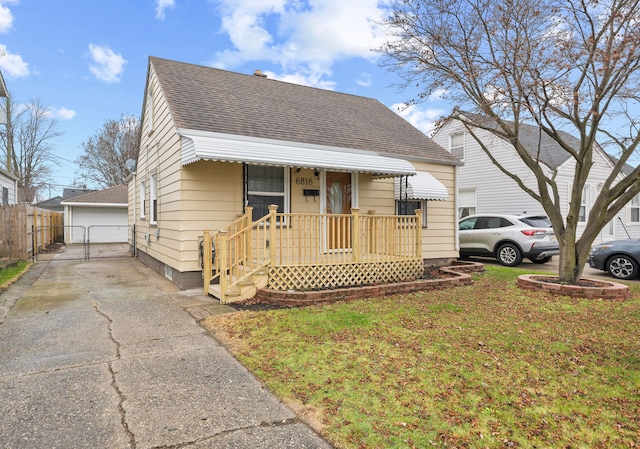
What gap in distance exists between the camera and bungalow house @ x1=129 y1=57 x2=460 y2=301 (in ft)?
A: 22.4

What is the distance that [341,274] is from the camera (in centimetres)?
713

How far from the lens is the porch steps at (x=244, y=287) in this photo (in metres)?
6.35

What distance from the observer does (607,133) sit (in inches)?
291

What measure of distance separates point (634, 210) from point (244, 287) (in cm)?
2059

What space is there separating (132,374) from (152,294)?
3.80 metres

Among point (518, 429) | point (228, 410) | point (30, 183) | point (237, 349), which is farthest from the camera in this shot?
point (30, 183)

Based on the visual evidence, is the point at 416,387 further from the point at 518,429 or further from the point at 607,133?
the point at 607,133

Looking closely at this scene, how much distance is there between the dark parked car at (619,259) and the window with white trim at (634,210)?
11609 mm

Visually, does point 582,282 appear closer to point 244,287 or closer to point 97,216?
point 244,287

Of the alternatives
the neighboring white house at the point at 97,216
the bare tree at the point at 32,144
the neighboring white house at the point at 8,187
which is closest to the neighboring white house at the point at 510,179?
the neighboring white house at the point at 8,187

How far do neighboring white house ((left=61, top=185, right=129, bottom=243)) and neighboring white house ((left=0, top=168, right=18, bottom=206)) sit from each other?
5041mm

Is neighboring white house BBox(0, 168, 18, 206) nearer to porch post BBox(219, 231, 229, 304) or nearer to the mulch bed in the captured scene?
porch post BBox(219, 231, 229, 304)

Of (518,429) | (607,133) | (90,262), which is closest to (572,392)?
(518,429)

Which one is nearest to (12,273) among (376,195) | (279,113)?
(279,113)
